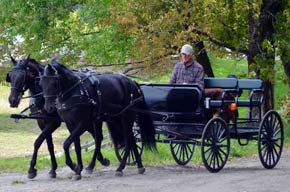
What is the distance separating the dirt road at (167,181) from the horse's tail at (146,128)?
0.46 metres

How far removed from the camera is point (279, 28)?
2250 centimetres

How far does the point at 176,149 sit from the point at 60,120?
3299 mm

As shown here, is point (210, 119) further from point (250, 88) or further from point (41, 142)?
point (41, 142)

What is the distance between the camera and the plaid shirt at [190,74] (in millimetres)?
16000

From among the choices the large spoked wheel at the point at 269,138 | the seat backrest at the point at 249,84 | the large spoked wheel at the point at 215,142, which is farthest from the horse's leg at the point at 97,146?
the large spoked wheel at the point at 269,138

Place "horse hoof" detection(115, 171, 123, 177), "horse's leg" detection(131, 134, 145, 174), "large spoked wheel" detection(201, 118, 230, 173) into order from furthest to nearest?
1. "horse's leg" detection(131, 134, 145, 174)
2. "large spoked wheel" detection(201, 118, 230, 173)
3. "horse hoof" detection(115, 171, 123, 177)

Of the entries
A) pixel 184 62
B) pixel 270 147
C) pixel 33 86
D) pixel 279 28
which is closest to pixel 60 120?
pixel 33 86

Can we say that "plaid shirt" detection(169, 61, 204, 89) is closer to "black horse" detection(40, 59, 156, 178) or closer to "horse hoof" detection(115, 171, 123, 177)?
"black horse" detection(40, 59, 156, 178)

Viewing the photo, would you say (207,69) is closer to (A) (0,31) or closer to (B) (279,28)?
(B) (279,28)

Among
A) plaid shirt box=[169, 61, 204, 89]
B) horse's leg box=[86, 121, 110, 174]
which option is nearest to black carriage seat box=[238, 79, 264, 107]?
plaid shirt box=[169, 61, 204, 89]

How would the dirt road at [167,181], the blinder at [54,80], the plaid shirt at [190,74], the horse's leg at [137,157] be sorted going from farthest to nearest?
the plaid shirt at [190,74], the horse's leg at [137,157], the blinder at [54,80], the dirt road at [167,181]

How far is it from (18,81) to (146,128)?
2.50 meters

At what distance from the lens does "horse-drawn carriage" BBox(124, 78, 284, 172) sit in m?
15.4

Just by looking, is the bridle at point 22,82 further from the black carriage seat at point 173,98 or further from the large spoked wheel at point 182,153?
the large spoked wheel at point 182,153
